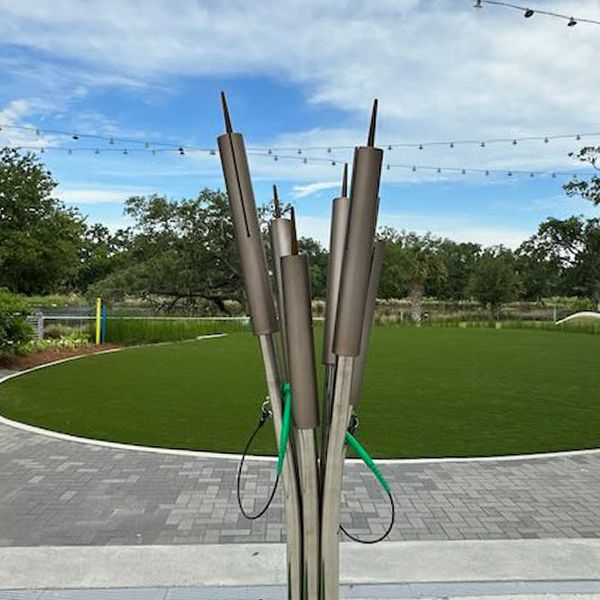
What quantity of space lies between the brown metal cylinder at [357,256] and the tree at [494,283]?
38.2 m

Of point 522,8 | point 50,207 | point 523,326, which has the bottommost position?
point 523,326

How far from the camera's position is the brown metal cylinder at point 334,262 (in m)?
1.98

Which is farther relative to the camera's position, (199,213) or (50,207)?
(199,213)

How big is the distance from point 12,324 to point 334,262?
29.8ft

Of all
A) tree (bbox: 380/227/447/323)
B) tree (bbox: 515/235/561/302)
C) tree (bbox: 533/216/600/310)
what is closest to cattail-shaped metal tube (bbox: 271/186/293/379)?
tree (bbox: 380/227/447/323)

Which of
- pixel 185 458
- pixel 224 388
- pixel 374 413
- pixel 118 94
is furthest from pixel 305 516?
pixel 118 94

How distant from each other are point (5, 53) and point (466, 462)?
7.91m

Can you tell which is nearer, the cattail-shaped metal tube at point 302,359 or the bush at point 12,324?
the cattail-shaped metal tube at point 302,359

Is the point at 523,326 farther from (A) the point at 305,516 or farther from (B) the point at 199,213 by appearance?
(A) the point at 305,516

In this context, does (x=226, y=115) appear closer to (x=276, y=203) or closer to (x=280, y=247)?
(x=276, y=203)

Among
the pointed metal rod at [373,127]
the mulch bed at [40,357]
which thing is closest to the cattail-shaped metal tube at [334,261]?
the pointed metal rod at [373,127]

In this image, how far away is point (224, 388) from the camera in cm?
817

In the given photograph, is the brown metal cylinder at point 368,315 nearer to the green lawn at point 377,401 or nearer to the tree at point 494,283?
the green lawn at point 377,401

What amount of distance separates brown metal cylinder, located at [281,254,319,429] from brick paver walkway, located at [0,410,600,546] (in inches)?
65.6
